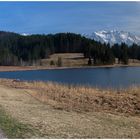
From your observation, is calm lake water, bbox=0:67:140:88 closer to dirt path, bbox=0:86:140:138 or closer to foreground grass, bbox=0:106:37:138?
dirt path, bbox=0:86:140:138

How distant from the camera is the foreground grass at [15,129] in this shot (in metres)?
9.16

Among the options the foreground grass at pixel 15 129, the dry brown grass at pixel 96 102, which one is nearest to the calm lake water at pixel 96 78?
the dry brown grass at pixel 96 102

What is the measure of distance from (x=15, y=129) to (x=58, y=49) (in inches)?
6008

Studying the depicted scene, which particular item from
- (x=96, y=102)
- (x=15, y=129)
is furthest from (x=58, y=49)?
(x=15, y=129)

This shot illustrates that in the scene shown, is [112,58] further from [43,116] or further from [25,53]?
[43,116]

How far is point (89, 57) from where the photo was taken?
432 ft

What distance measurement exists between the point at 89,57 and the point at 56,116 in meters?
119

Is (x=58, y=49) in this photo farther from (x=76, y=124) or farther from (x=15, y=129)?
(x=15, y=129)

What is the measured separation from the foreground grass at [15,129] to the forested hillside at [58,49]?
112m

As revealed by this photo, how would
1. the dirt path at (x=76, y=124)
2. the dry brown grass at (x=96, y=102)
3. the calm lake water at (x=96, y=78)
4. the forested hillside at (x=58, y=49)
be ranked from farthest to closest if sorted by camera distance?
the forested hillside at (x=58, y=49) → the calm lake water at (x=96, y=78) → the dry brown grass at (x=96, y=102) → the dirt path at (x=76, y=124)

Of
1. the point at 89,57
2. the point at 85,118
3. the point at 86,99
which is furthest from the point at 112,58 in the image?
the point at 85,118

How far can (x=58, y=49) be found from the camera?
162250 millimetres

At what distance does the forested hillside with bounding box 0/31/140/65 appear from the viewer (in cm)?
12840

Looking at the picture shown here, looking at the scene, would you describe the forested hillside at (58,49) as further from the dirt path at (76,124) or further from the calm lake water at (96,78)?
the dirt path at (76,124)
